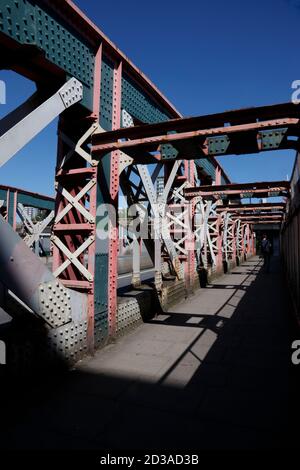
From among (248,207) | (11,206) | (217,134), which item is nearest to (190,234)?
(248,207)

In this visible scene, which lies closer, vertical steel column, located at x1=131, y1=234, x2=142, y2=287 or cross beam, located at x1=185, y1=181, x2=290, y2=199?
vertical steel column, located at x1=131, y1=234, x2=142, y2=287

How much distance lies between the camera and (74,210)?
558 cm

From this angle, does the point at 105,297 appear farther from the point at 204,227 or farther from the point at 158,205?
the point at 204,227

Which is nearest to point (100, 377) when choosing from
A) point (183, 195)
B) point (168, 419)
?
point (168, 419)

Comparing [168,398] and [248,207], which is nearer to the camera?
[168,398]

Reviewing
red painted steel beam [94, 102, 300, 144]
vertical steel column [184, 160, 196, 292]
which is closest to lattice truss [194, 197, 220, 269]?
vertical steel column [184, 160, 196, 292]

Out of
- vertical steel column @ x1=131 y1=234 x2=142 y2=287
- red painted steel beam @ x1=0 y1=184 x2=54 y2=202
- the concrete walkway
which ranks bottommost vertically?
the concrete walkway

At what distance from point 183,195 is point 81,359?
7738 mm

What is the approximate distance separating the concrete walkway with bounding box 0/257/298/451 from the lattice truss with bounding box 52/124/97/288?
4.94 feet

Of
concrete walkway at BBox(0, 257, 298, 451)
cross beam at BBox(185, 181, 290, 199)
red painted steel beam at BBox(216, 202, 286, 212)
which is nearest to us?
concrete walkway at BBox(0, 257, 298, 451)

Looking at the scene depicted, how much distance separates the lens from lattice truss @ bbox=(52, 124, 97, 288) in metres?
5.20

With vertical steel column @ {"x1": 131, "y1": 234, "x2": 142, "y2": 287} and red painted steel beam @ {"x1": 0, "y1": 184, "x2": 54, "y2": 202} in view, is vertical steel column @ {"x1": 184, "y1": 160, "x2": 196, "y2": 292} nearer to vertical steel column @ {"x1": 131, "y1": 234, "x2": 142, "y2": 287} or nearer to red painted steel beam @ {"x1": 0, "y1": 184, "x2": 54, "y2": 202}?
vertical steel column @ {"x1": 131, "y1": 234, "x2": 142, "y2": 287}

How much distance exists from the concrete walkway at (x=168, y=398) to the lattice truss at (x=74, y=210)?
59.3 inches

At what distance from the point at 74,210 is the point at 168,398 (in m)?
3.40
